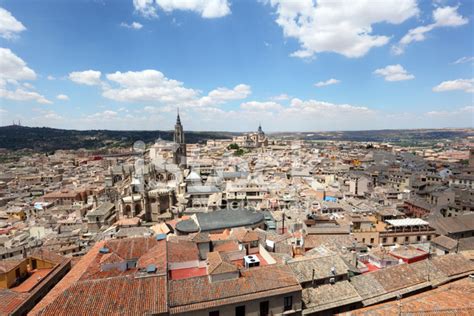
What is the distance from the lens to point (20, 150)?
192125 millimetres

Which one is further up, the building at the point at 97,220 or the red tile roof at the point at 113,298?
the red tile roof at the point at 113,298

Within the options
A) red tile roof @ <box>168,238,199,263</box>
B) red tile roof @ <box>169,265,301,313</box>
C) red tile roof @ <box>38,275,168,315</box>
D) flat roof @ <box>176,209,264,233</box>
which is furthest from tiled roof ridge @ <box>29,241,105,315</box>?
flat roof @ <box>176,209,264,233</box>

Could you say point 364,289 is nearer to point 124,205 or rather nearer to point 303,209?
point 303,209

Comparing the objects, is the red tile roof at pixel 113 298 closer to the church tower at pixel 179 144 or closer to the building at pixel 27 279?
the building at pixel 27 279

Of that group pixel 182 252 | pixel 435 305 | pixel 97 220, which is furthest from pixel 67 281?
pixel 97 220

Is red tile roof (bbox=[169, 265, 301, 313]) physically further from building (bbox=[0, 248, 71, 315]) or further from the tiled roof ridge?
building (bbox=[0, 248, 71, 315])

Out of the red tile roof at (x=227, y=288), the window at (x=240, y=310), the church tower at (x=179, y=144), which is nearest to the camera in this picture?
the red tile roof at (x=227, y=288)

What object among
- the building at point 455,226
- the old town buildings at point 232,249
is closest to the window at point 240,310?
the old town buildings at point 232,249

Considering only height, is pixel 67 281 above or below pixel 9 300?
below

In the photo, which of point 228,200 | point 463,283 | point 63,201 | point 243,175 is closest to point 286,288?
point 463,283

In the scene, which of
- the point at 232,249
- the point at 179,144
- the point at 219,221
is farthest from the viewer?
the point at 179,144

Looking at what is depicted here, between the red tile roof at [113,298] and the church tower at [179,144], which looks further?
the church tower at [179,144]

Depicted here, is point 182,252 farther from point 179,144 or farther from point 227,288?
point 179,144

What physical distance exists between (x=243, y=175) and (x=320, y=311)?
55.0 metres
